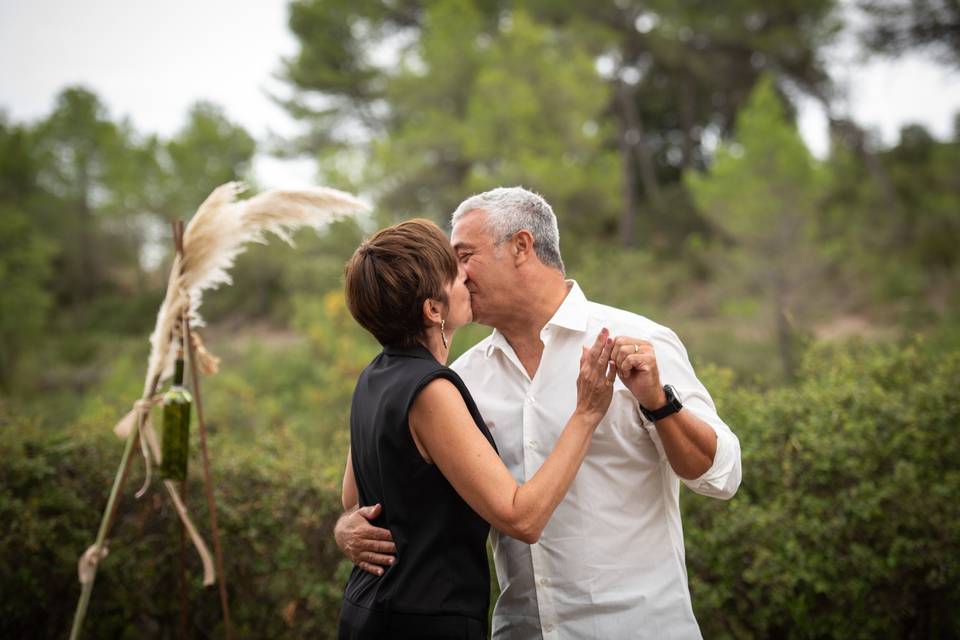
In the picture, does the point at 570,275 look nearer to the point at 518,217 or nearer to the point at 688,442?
the point at 518,217

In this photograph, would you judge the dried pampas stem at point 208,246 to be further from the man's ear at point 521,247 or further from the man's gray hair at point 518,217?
the man's ear at point 521,247

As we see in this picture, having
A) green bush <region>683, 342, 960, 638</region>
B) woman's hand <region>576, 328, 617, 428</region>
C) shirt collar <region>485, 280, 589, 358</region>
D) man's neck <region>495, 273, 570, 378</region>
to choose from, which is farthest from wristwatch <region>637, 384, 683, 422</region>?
green bush <region>683, 342, 960, 638</region>

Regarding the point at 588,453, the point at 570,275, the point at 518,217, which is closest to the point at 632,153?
the point at 570,275

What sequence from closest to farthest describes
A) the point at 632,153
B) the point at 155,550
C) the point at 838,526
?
the point at 838,526
the point at 155,550
the point at 632,153

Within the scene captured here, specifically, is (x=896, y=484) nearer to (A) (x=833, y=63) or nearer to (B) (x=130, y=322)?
(A) (x=833, y=63)

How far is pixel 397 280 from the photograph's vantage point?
6.64 feet

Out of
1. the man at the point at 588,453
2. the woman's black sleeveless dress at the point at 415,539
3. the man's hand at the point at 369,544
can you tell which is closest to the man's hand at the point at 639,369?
the man at the point at 588,453

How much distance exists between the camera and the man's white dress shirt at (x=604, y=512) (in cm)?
216

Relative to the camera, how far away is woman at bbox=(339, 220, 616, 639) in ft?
6.21

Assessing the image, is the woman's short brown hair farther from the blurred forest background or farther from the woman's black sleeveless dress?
the blurred forest background

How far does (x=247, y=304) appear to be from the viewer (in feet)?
99.0

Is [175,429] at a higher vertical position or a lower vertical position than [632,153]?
lower

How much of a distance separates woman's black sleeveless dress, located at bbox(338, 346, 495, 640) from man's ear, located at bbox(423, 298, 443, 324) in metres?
0.10

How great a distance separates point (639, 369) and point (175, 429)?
149cm
